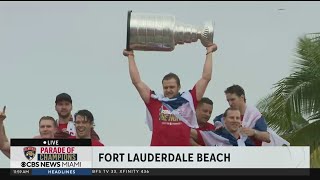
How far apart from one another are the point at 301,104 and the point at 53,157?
4127 mm

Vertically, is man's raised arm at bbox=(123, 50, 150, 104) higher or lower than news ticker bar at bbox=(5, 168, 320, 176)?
higher

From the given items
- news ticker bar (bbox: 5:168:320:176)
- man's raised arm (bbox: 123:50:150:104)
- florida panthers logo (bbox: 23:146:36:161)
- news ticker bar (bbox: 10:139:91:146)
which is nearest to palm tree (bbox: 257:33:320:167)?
news ticker bar (bbox: 5:168:320:176)

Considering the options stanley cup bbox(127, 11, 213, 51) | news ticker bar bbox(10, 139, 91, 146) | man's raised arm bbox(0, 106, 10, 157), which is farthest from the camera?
news ticker bar bbox(10, 139, 91, 146)

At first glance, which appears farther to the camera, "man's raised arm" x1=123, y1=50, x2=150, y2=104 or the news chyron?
the news chyron

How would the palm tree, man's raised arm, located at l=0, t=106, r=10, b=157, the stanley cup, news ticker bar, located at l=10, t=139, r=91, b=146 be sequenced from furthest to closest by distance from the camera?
1. the palm tree
2. news ticker bar, located at l=10, t=139, r=91, b=146
3. man's raised arm, located at l=0, t=106, r=10, b=157
4. the stanley cup

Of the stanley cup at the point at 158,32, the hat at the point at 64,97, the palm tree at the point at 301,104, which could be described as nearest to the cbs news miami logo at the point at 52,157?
the hat at the point at 64,97

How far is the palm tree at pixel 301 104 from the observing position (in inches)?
456

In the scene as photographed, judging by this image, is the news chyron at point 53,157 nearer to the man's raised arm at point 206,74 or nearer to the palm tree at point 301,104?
the man's raised arm at point 206,74

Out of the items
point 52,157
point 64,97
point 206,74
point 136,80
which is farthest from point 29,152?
point 206,74

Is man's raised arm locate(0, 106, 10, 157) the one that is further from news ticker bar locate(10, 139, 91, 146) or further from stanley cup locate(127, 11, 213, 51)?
stanley cup locate(127, 11, 213, 51)

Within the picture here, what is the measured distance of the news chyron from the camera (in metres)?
9.71

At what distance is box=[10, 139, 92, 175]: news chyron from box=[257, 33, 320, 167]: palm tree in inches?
123

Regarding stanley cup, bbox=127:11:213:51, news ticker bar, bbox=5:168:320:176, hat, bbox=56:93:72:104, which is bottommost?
news ticker bar, bbox=5:168:320:176

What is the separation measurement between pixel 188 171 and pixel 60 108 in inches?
71.1
